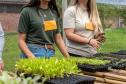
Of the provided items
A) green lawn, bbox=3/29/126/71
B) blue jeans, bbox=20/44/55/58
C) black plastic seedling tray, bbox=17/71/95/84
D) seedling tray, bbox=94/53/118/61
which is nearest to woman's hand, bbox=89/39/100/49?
seedling tray, bbox=94/53/118/61

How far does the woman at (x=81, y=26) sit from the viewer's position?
3.95 metres

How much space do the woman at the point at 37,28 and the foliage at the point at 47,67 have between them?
2.90 ft

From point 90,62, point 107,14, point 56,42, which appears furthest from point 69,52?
point 107,14

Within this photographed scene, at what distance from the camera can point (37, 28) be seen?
374 cm

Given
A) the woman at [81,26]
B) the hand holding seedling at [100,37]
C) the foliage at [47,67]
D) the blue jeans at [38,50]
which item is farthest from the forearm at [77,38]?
the foliage at [47,67]

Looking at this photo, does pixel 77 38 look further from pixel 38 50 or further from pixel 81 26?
pixel 38 50

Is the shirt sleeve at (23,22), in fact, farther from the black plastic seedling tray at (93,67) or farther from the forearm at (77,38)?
the black plastic seedling tray at (93,67)

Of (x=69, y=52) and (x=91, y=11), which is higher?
(x=91, y=11)

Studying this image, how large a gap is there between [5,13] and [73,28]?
25053mm

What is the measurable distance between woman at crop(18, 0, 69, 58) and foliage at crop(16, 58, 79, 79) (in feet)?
2.90

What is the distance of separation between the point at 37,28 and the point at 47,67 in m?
1.10

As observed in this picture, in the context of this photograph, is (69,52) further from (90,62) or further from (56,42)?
(90,62)

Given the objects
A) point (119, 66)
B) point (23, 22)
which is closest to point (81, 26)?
point (23, 22)

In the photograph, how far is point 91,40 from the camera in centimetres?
390
